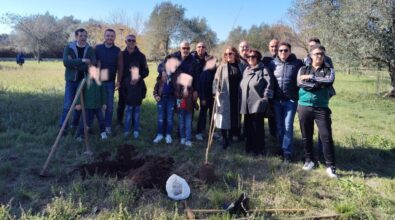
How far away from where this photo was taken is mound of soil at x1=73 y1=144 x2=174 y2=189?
5.28 meters

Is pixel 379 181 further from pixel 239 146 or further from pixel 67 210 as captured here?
pixel 67 210

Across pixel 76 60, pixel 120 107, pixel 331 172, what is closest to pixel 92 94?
pixel 76 60

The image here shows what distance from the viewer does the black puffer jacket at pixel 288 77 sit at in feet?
20.7

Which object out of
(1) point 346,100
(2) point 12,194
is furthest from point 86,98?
(1) point 346,100

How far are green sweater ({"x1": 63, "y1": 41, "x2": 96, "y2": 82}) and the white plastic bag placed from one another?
3.24 meters

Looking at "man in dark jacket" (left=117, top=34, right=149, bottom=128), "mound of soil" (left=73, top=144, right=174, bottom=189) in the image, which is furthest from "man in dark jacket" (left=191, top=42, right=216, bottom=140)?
"mound of soil" (left=73, top=144, right=174, bottom=189)

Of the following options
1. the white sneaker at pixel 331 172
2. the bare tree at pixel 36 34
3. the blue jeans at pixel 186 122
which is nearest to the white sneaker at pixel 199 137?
the blue jeans at pixel 186 122

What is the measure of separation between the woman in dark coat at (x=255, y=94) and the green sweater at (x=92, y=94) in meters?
2.78

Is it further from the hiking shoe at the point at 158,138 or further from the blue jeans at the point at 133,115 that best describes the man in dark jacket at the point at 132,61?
the hiking shoe at the point at 158,138

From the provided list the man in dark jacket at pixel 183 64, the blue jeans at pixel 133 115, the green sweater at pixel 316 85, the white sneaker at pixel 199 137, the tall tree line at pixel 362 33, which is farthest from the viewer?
the tall tree line at pixel 362 33

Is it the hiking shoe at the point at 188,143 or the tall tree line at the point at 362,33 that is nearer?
the hiking shoe at the point at 188,143

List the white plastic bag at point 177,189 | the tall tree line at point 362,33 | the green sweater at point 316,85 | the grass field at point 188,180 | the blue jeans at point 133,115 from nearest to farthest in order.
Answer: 1. the grass field at point 188,180
2. the white plastic bag at point 177,189
3. the green sweater at point 316,85
4. the blue jeans at point 133,115
5. the tall tree line at point 362,33

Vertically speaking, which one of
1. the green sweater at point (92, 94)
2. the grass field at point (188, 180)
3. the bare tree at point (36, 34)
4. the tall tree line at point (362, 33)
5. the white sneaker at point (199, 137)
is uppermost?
the bare tree at point (36, 34)

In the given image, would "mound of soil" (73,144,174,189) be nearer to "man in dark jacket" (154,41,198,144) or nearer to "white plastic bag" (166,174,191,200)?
"white plastic bag" (166,174,191,200)
